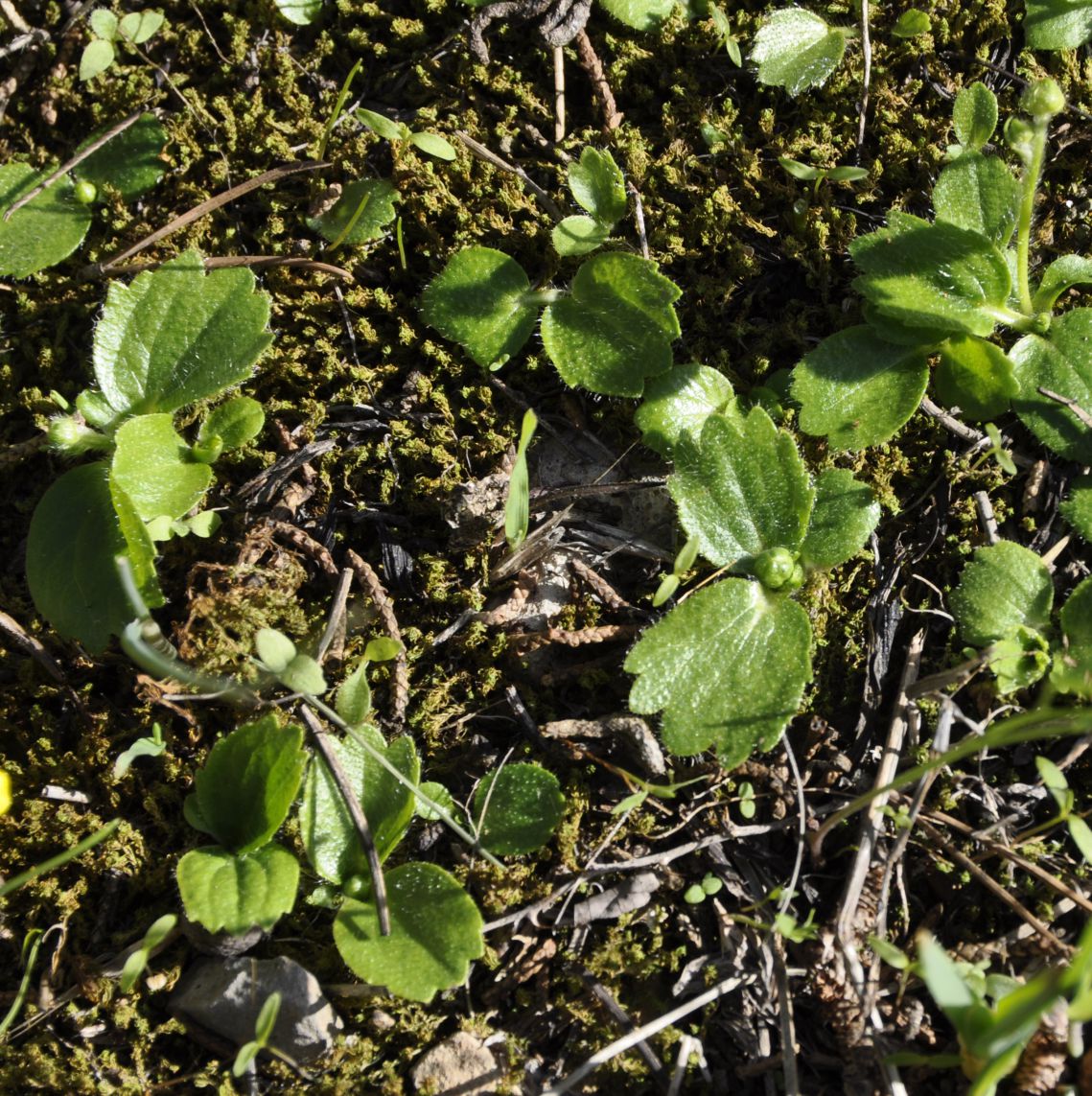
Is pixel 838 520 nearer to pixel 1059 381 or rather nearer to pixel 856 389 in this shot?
pixel 856 389

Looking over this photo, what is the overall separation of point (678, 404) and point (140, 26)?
1.58 m

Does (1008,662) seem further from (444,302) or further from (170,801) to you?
(170,801)

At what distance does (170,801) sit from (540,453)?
1.04 meters

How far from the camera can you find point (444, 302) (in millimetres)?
2242


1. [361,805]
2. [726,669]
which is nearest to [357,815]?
[361,805]

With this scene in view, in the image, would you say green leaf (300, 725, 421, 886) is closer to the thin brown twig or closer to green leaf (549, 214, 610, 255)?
the thin brown twig

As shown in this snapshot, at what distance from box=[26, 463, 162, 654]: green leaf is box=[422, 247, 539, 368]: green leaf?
2.58 ft

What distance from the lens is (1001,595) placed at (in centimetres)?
207

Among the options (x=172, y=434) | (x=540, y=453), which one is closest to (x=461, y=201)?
(x=540, y=453)

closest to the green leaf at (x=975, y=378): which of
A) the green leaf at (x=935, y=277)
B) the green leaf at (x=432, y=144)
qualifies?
A: the green leaf at (x=935, y=277)

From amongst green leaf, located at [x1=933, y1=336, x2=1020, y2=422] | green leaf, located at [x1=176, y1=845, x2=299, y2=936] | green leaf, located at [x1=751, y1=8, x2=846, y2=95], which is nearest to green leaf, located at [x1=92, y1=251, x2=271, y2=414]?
green leaf, located at [x1=176, y1=845, x2=299, y2=936]

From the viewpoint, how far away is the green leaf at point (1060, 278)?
2221mm

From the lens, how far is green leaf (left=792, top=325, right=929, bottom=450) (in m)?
2.15

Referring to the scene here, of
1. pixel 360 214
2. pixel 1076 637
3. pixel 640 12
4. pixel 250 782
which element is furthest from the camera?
pixel 640 12
